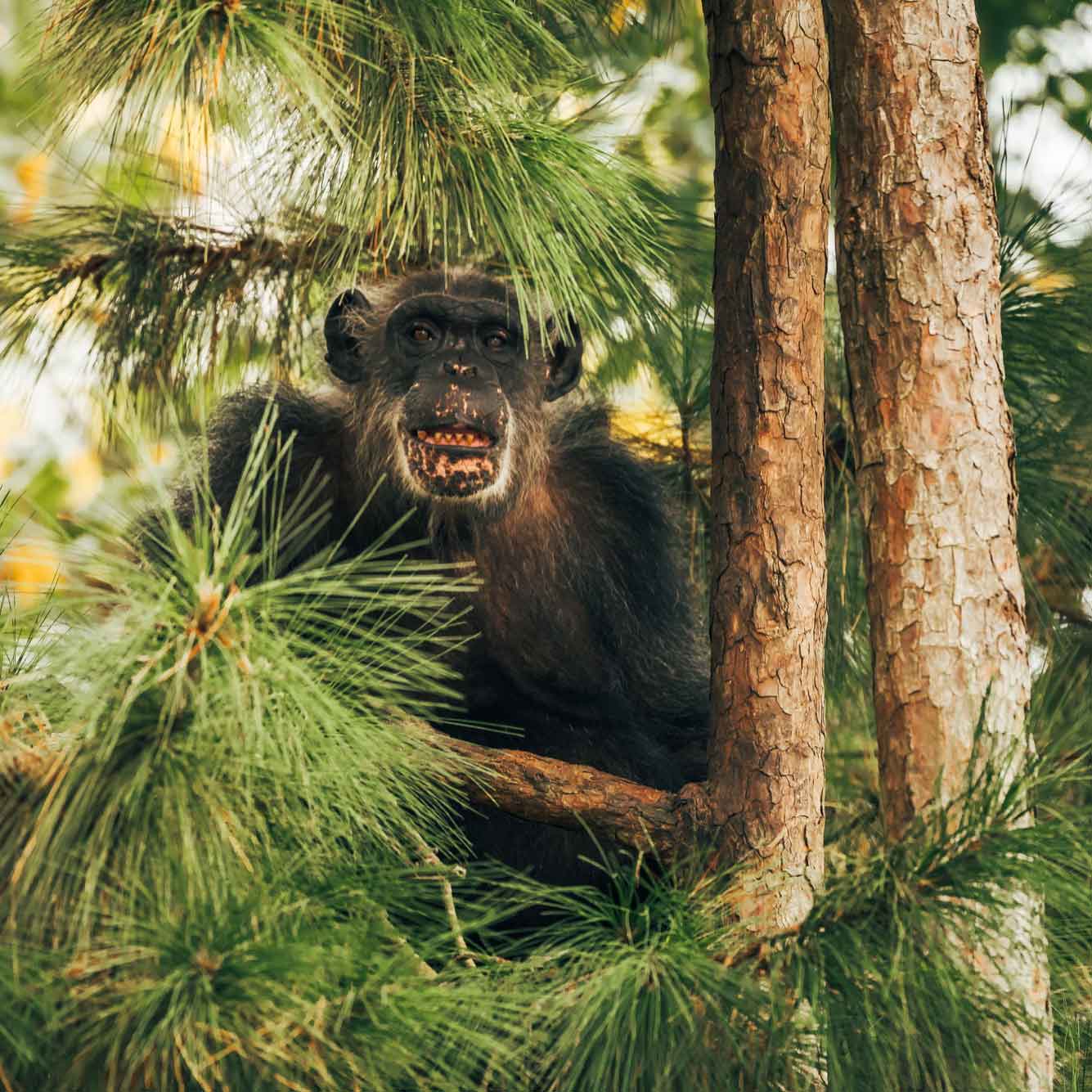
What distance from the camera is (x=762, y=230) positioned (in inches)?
113

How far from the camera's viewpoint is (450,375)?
3.80m

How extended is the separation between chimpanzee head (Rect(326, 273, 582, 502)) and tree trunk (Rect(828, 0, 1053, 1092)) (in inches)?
44.7

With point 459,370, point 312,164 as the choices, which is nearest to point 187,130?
point 312,164

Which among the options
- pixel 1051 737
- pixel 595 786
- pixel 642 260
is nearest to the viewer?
pixel 1051 737

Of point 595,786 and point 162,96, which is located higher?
point 162,96

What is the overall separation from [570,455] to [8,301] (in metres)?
1.58

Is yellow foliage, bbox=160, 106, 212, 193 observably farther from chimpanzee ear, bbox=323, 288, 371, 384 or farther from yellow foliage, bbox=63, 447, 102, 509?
yellow foliage, bbox=63, 447, 102, 509

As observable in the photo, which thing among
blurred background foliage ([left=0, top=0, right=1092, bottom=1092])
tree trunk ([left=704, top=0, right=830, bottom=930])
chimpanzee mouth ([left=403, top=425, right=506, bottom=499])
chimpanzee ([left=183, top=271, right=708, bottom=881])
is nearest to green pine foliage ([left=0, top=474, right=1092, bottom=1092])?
blurred background foliage ([left=0, top=0, right=1092, bottom=1092])

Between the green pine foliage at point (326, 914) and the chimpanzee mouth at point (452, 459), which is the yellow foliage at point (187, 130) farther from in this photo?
the chimpanzee mouth at point (452, 459)

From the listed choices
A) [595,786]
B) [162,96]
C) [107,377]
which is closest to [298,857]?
[595,786]

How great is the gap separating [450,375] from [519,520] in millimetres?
545

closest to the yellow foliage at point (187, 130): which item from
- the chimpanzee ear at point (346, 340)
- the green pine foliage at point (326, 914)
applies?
the green pine foliage at point (326, 914)

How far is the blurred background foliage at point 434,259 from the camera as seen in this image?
218cm

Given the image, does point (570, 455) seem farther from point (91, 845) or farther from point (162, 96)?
point (91, 845)
